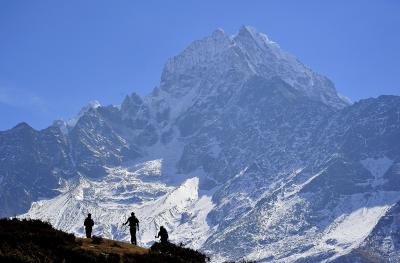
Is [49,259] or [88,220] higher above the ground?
[88,220]

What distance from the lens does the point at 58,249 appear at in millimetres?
45625

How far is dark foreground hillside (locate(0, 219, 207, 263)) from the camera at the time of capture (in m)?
42.7

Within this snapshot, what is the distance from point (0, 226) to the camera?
46.8m

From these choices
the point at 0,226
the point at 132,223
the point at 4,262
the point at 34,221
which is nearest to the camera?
the point at 4,262

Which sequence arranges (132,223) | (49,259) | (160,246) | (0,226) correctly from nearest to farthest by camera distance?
1. (49,259)
2. (0,226)
3. (160,246)
4. (132,223)

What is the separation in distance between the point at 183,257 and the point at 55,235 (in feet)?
27.7

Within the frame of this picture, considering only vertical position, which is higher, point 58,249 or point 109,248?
point 109,248

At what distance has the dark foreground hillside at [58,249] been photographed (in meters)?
42.7

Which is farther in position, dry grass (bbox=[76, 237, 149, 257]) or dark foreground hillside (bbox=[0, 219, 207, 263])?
dry grass (bbox=[76, 237, 149, 257])

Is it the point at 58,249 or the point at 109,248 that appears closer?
the point at 58,249

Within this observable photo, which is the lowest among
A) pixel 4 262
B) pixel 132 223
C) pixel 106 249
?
pixel 4 262

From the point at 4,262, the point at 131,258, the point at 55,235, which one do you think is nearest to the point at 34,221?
the point at 55,235

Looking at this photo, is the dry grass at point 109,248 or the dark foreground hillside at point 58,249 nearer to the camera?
the dark foreground hillside at point 58,249

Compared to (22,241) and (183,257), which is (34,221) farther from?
(183,257)
